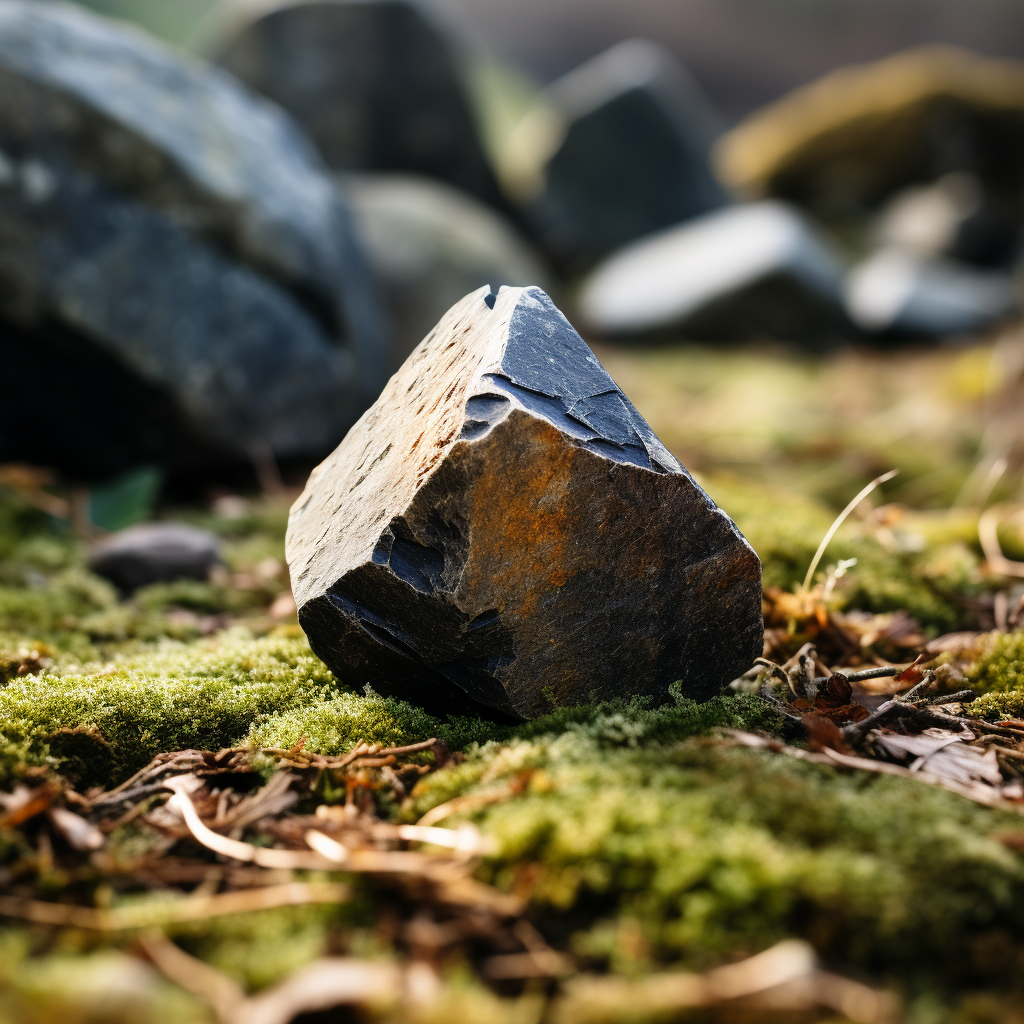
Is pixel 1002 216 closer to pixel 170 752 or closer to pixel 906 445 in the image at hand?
pixel 906 445

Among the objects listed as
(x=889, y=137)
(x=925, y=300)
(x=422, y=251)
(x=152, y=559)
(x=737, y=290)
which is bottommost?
(x=152, y=559)

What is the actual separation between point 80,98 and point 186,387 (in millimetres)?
1397

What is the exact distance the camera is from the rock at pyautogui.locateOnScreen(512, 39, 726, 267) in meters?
9.16

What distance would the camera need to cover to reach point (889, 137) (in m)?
10.9

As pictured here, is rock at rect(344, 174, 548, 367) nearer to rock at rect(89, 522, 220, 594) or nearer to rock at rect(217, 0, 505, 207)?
rock at rect(217, 0, 505, 207)

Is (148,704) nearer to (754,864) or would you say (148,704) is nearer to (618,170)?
(754,864)

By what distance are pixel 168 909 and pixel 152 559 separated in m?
1.98

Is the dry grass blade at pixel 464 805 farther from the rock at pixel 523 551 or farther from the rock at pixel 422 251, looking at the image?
the rock at pixel 422 251

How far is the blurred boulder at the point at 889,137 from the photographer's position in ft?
33.9

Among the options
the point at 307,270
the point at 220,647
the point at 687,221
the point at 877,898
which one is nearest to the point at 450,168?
the point at 687,221

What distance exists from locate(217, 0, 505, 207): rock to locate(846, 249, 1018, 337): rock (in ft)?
14.6

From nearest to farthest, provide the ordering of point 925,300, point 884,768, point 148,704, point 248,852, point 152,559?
1. point 248,852
2. point 884,768
3. point 148,704
4. point 152,559
5. point 925,300

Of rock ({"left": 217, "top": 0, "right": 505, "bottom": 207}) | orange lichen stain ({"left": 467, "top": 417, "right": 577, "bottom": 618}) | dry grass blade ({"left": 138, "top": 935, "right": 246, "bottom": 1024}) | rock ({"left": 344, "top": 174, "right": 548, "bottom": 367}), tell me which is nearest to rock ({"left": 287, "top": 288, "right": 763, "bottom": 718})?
orange lichen stain ({"left": 467, "top": 417, "right": 577, "bottom": 618})

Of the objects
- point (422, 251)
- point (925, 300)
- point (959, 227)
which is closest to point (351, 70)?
point (422, 251)
